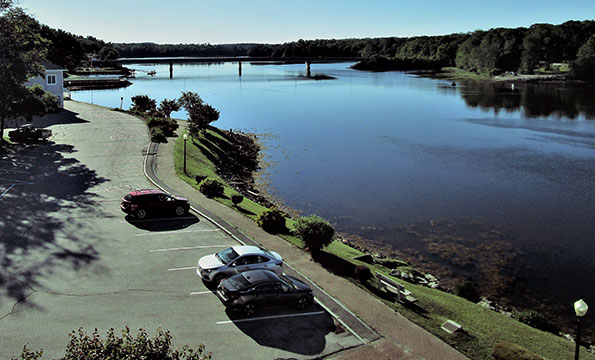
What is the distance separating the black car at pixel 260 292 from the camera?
62.8 feet

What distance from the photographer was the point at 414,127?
8775 cm

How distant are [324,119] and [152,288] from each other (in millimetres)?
79915

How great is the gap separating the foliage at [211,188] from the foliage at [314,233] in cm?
1236

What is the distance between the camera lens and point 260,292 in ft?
63.8

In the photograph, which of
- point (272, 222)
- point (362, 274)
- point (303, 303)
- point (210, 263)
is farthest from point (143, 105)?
point (303, 303)

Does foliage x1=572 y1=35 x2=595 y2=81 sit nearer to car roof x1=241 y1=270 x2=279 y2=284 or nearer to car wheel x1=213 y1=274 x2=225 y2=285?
car roof x1=241 y1=270 x2=279 y2=284

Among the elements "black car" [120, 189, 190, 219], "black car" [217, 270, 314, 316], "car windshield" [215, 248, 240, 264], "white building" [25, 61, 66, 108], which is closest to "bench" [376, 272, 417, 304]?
"black car" [217, 270, 314, 316]

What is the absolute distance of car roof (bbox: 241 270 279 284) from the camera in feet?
64.8

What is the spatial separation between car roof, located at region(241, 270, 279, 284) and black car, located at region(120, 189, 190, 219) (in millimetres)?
12470

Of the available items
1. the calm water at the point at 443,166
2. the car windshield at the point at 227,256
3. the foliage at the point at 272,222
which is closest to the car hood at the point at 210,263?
the car windshield at the point at 227,256

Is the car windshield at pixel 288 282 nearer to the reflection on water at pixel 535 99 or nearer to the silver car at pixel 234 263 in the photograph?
the silver car at pixel 234 263

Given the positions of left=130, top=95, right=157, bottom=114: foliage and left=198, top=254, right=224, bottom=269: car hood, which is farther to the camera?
left=130, top=95, right=157, bottom=114: foliage

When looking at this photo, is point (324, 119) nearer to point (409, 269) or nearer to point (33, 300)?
point (409, 269)

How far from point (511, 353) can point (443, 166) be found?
145 feet
